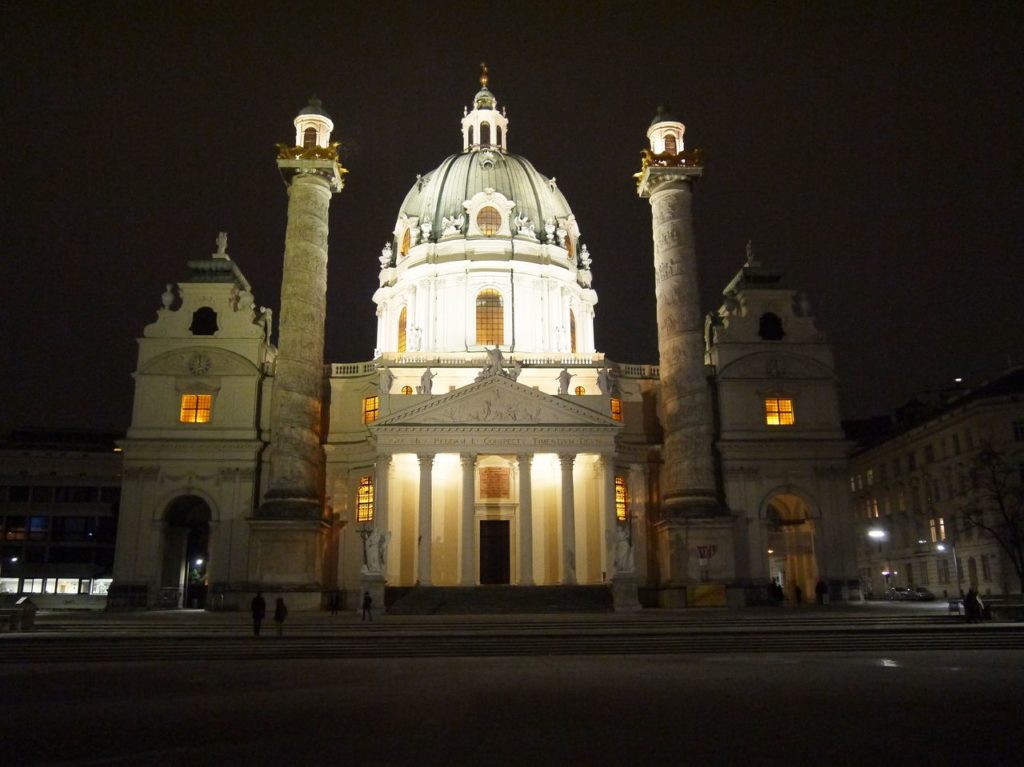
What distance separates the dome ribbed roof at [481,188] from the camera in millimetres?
60781

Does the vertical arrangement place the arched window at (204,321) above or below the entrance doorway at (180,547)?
above

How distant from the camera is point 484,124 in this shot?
68.2 metres

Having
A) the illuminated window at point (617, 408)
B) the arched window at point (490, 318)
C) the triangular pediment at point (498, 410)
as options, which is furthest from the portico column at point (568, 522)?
the arched window at point (490, 318)

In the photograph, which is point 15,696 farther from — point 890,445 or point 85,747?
point 890,445

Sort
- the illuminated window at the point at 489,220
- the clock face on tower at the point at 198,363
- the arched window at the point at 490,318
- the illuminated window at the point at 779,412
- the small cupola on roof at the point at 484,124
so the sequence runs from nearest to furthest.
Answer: the clock face on tower at the point at 198,363, the illuminated window at the point at 779,412, the arched window at the point at 490,318, the illuminated window at the point at 489,220, the small cupola on roof at the point at 484,124

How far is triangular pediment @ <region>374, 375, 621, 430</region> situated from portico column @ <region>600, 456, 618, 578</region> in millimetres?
1981

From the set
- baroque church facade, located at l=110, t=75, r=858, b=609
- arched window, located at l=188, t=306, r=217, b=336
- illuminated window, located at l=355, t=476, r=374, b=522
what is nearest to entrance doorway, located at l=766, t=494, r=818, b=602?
baroque church facade, located at l=110, t=75, r=858, b=609

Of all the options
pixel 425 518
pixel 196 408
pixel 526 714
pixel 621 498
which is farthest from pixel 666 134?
pixel 526 714

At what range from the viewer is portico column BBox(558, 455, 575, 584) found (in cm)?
4188

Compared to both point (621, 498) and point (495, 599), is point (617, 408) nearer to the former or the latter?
point (621, 498)

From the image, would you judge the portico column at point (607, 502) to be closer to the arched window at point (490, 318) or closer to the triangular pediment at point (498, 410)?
the triangular pediment at point (498, 410)

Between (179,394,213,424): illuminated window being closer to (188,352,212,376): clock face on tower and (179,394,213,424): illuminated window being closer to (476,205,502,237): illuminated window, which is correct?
(188,352,212,376): clock face on tower

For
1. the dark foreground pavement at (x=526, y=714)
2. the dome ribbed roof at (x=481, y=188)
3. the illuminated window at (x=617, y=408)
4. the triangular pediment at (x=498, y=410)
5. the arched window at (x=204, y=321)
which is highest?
the dome ribbed roof at (x=481, y=188)

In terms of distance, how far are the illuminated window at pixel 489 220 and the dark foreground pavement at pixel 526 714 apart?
43.6 metres
